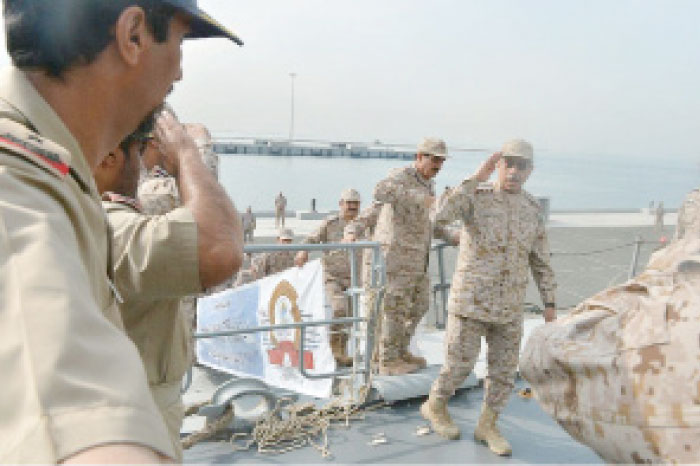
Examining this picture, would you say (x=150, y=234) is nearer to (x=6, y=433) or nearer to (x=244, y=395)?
(x=6, y=433)

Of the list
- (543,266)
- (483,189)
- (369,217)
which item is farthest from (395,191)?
(543,266)

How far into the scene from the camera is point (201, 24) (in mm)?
1082

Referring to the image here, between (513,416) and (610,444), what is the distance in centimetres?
310

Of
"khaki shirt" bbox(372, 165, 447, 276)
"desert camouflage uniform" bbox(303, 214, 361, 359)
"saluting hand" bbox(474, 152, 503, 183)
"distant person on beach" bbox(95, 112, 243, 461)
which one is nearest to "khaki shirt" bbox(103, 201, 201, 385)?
"distant person on beach" bbox(95, 112, 243, 461)

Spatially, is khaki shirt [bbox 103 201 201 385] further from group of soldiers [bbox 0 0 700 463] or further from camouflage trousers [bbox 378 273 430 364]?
camouflage trousers [bbox 378 273 430 364]

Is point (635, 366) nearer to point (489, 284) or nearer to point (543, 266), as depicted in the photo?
point (489, 284)

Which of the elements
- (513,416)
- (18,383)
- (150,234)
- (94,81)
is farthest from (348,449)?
(18,383)

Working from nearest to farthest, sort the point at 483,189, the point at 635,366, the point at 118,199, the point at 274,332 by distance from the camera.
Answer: the point at 635,366 → the point at 118,199 → the point at 483,189 → the point at 274,332

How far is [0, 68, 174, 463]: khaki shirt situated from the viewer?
0.45 m

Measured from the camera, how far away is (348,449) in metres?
3.37

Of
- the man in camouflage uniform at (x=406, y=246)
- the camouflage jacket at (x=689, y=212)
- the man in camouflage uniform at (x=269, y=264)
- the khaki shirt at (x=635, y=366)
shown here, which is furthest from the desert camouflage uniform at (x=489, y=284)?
the man in camouflage uniform at (x=269, y=264)

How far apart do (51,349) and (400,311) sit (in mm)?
4425

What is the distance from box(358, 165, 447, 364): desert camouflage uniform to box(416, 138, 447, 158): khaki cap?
192mm

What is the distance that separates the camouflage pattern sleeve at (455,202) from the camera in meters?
3.67
